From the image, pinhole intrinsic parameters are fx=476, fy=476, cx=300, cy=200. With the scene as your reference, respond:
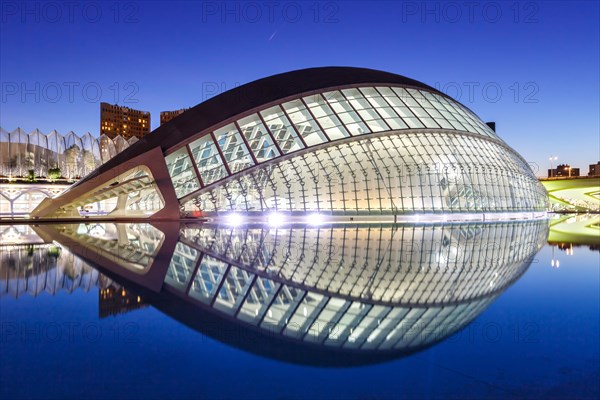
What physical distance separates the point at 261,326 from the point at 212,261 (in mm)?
6109

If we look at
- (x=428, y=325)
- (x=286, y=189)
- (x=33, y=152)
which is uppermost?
(x=33, y=152)

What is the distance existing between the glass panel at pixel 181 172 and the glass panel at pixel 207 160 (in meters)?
0.61

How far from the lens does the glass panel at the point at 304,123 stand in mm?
32688

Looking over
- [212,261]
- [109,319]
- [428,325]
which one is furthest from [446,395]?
[212,261]

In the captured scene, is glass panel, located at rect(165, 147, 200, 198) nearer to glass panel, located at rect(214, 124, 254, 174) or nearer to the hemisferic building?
the hemisferic building

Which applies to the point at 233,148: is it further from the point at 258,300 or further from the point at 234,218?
the point at 258,300

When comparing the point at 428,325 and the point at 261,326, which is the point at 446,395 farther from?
the point at 261,326

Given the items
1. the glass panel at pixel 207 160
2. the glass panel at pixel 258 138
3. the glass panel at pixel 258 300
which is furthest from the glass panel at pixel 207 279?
the glass panel at pixel 258 138

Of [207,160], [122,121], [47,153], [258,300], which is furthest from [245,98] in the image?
[122,121]

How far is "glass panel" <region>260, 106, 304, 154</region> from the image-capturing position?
105 ft

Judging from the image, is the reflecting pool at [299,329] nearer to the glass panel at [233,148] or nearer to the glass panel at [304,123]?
the glass panel at [233,148]

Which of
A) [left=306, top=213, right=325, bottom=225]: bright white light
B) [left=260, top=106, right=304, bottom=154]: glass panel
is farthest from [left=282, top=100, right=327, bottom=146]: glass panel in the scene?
[left=306, top=213, right=325, bottom=225]: bright white light

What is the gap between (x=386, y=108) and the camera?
118 feet

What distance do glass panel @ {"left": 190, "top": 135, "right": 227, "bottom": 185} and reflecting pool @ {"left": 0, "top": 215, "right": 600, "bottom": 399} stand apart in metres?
20.7
